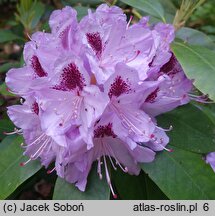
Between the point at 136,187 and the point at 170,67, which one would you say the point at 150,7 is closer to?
the point at 170,67

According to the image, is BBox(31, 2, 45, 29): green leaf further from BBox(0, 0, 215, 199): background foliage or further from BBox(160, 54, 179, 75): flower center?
BBox(160, 54, 179, 75): flower center

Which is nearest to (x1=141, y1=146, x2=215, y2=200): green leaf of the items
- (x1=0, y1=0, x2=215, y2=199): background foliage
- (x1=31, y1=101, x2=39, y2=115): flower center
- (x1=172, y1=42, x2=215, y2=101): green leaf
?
(x1=0, y1=0, x2=215, y2=199): background foliage

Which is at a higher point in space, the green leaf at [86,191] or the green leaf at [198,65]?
the green leaf at [198,65]

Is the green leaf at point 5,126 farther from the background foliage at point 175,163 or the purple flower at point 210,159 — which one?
the purple flower at point 210,159

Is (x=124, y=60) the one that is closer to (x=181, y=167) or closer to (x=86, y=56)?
(x=86, y=56)

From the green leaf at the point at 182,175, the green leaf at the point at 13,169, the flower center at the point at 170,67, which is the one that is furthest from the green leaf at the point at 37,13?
the green leaf at the point at 182,175

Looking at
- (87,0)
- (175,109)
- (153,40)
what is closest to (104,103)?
(153,40)
